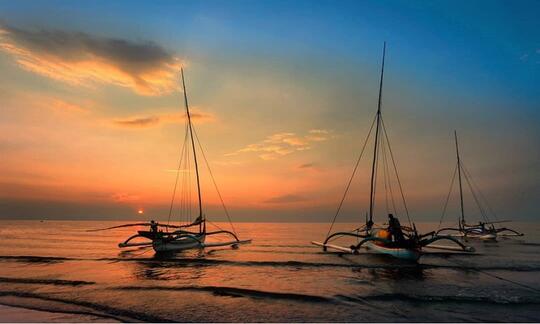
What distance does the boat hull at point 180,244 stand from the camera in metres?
36.1

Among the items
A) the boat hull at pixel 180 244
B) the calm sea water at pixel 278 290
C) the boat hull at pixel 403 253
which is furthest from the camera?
the boat hull at pixel 180 244

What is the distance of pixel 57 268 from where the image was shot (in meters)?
26.6

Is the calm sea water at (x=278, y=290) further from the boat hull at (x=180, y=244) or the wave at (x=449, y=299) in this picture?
the boat hull at (x=180, y=244)

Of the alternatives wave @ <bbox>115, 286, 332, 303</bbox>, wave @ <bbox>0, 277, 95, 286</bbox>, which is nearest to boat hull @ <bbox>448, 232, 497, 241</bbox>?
wave @ <bbox>115, 286, 332, 303</bbox>

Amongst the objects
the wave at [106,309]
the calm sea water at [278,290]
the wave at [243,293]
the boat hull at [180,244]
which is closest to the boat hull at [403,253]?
the calm sea water at [278,290]

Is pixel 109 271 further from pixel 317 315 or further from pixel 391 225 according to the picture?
pixel 391 225

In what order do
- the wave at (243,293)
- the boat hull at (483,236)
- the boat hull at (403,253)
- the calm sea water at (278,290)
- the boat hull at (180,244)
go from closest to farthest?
1. the calm sea water at (278,290)
2. the wave at (243,293)
3. the boat hull at (403,253)
4. the boat hull at (180,244)
5. the boat hull at (483,236)

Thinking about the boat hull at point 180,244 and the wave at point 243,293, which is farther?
the boat hull at point 180,244

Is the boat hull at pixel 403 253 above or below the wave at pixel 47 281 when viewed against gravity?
above

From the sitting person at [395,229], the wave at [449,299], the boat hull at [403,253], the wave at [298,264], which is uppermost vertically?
Answer: the sitting person at [395,229]

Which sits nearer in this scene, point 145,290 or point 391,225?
point 145,290

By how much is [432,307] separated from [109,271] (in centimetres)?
2142

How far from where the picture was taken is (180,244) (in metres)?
38.3

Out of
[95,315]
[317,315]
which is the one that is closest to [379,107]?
[317,315]
